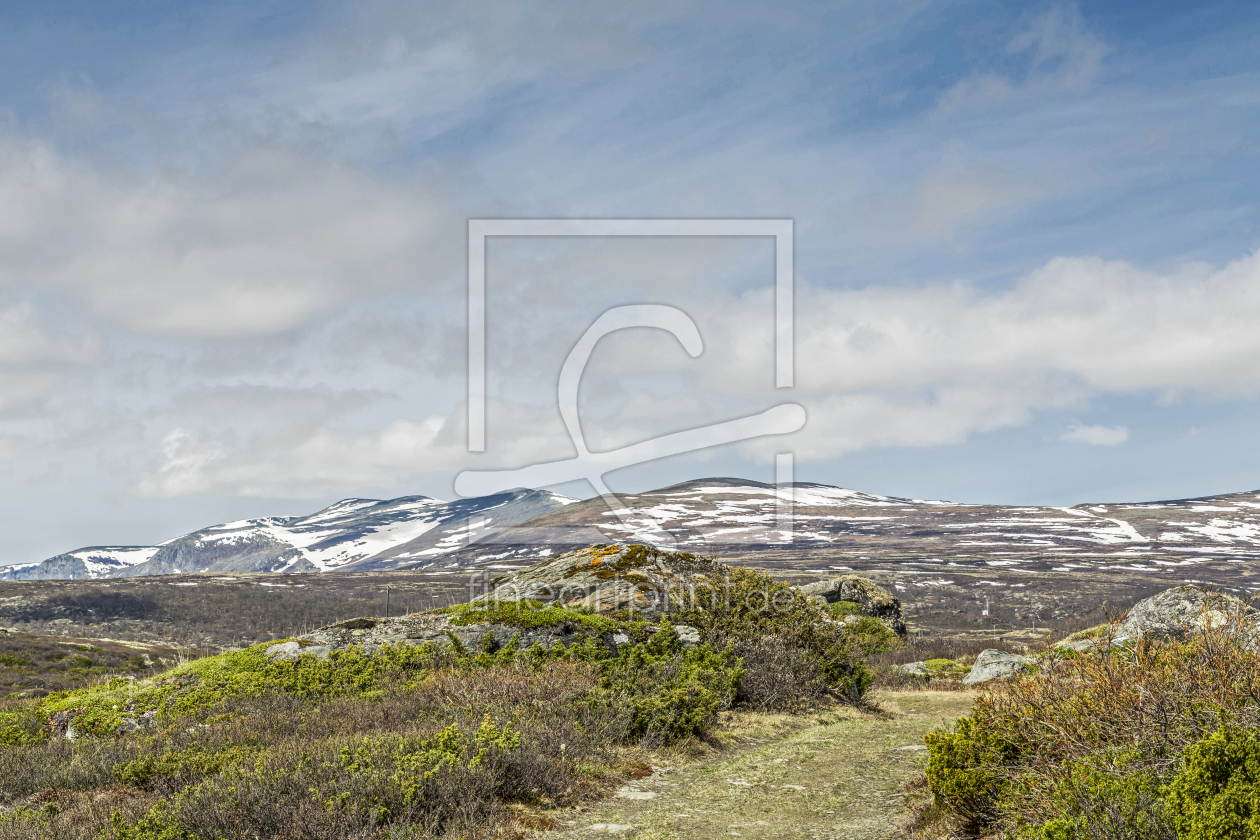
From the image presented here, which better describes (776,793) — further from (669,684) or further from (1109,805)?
(1109,805)

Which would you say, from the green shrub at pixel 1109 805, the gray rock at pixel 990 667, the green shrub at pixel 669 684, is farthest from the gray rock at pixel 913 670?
the green shrub at pixel 1109 805

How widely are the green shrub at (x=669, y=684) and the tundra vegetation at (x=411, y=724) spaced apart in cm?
3

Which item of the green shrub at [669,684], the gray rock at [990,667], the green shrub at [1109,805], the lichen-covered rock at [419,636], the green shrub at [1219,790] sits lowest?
the gray rock at [990,667]

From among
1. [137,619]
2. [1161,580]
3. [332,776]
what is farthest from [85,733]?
[1161,580]

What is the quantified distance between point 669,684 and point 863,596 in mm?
21406

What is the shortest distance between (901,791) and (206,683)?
345 inches

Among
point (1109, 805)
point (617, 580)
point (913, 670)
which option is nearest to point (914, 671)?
point (913, 670)

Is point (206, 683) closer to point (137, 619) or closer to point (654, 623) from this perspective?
point (654, 623)

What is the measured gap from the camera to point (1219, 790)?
151 inches

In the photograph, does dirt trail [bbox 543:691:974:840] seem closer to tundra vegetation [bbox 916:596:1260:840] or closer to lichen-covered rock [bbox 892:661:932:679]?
tundra vegetation [bbox 916:596:1260:840]

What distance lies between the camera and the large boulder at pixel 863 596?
2919 centimetres

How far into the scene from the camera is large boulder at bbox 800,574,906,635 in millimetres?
29188

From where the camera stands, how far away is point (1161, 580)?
118812 millimetres

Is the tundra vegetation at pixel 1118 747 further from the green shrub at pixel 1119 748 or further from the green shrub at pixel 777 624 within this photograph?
the green shrub at pixel 777 624
